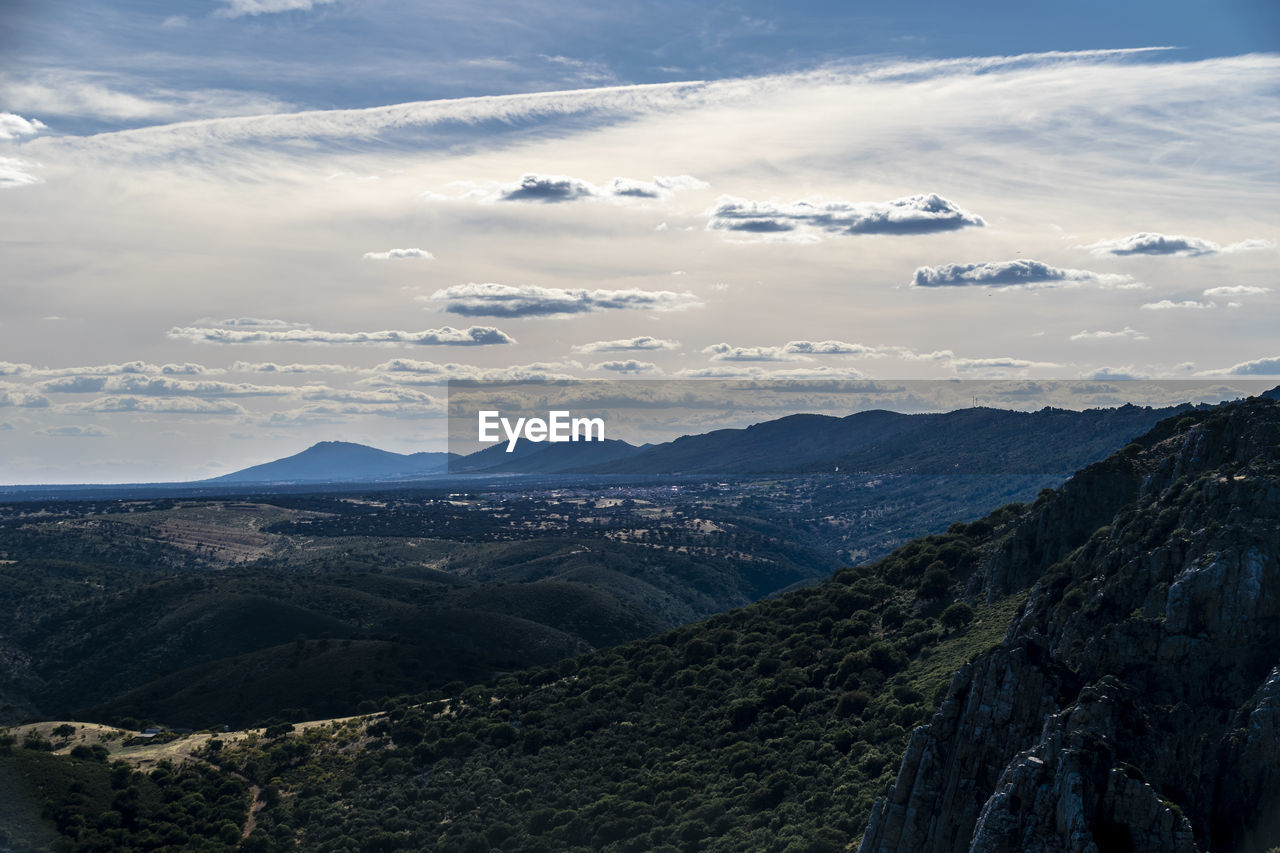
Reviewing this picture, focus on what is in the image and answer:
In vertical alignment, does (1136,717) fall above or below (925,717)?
above

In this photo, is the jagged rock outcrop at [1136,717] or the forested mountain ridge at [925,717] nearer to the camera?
the jagged rock outcrop at [1136,717]

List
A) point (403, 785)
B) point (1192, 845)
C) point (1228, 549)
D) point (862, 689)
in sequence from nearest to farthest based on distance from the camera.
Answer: point (1192, 845) → point (1228, 549) → point (862, 689) → point (403, 785)

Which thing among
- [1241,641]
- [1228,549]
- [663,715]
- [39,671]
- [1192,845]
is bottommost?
[39,671]

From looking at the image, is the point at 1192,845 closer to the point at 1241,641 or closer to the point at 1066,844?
the point at 1066,844

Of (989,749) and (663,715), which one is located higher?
(989,749)

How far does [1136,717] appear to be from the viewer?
3512 cm

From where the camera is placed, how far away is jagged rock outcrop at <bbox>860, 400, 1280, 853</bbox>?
3019 centimetres

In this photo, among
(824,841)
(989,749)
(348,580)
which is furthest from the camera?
(348,580)

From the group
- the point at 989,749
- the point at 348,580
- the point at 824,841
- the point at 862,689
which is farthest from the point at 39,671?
the point at 989,749

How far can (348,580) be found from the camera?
18525cm

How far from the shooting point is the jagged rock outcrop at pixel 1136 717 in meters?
30.2

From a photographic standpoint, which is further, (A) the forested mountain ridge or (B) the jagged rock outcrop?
(A) the forested mountain ridge

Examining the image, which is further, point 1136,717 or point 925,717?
point 925,717

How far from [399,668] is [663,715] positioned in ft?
150
